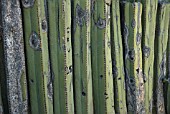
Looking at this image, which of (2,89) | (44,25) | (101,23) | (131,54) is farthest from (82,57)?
(2,89)

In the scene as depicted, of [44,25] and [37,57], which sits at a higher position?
[44,25]

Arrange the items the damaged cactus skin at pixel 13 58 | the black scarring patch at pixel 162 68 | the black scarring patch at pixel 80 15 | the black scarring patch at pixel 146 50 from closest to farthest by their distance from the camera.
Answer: the damaged cactus skin at pixel 13 58
the black scarring patch at pixel 80 15
the black scarring patch at pixel 146 50
the black scarring patch at pixel 162 68

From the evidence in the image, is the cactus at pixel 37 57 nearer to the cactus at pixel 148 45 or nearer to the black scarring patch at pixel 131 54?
the black scarring patch at pixel 131 54

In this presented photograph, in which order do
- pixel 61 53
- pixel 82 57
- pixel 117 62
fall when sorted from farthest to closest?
pixel 117 62 < pixel 82 57 < pixel 61 53

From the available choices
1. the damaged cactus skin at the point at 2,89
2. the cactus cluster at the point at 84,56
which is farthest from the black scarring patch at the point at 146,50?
the damaged cactus skin at the point at 2,89

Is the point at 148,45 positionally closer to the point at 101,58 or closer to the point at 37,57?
the point at 101,58

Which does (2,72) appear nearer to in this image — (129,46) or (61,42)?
(61,42)
